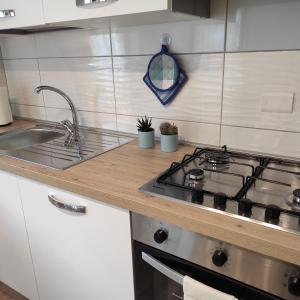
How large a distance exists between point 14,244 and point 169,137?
87 cm

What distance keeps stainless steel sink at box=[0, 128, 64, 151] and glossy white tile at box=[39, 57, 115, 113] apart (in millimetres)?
167

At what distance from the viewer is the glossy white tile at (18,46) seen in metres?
1.73

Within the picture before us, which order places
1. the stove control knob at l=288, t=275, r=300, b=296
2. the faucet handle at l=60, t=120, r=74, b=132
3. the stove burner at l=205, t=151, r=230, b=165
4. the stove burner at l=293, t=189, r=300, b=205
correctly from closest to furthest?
the stove control knob at l=288, t=275, r=300, b=296, the stove burner at l=293, t=189, r=300, b=205, the stove burner at l=205, t=151, r=230, b=165, the faucet handle at l=60, t=120, r=74, b=132

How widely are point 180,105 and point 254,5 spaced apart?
466 millimetres

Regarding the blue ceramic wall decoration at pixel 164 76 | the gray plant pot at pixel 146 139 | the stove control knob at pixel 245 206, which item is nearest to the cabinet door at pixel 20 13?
the blue ceramic wall decoration at pixel 164 76

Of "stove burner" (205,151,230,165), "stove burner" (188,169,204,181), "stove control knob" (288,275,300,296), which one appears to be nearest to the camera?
"stove control knob" (288,275,300,296)

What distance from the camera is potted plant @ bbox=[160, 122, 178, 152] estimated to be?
1.24 m

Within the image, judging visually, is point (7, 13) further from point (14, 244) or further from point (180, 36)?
point (14, 244)

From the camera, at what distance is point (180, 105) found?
1.31 metres

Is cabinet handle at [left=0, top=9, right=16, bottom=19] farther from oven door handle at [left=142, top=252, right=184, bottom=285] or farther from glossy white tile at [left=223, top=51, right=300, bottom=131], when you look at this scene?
oven door handle at [left=142, top=252, right=184, bottom=285]

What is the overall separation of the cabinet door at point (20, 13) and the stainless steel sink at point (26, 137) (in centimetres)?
60

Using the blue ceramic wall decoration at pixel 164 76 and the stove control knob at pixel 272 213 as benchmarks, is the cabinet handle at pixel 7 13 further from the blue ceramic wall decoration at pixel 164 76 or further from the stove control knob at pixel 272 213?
the stove control knob at pixel 272 213

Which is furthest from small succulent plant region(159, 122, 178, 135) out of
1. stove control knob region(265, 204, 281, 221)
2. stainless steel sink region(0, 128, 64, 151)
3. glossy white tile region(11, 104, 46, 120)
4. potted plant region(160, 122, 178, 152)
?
glossy white tile region(11, 104, 46, 120)

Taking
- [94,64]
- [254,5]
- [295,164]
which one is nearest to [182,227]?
[295,164]
